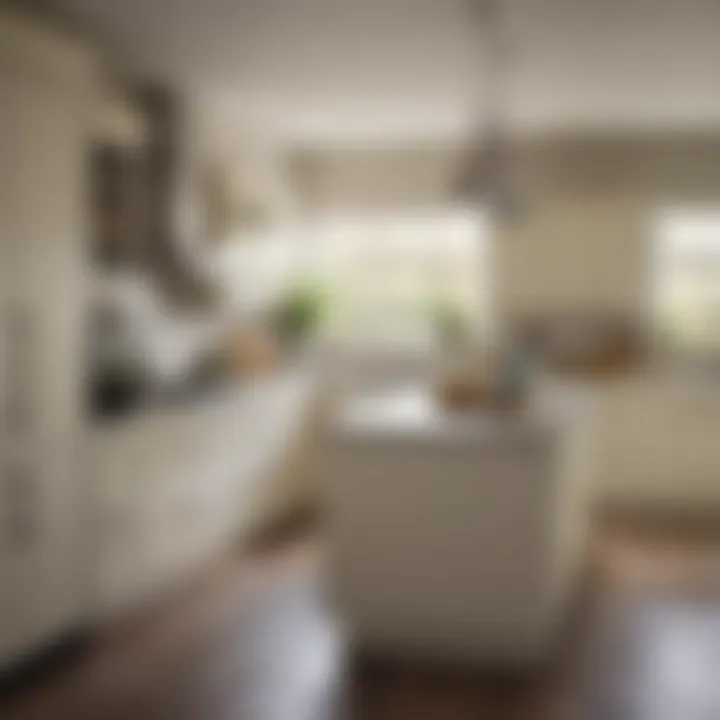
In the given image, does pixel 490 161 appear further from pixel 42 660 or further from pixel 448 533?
pixel 42 660

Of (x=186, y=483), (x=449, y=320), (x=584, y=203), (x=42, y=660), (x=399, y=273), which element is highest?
(x=584, y=203)

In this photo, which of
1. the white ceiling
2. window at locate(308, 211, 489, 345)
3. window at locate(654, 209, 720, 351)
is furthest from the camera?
window at locate(308, 211, 489, 345)

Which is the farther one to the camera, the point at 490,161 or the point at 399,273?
the point at 399,273

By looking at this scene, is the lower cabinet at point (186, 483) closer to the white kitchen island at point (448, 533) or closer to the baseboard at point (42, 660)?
the baseboard at point (42, 660)

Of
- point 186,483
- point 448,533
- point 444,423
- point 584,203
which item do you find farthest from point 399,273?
point 448,533

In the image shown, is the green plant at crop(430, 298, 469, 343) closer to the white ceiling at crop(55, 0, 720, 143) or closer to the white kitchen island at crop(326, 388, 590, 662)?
the white ceiling at crop(55, 0, 720, 143)

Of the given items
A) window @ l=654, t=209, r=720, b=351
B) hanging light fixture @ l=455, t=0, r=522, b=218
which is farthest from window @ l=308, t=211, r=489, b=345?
hanging light fixture @ l=455, t=0, r=522, b=218

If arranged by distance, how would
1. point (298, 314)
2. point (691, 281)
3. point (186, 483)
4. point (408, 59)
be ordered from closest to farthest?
point (408, 59) → point (186, 483) → point (691, 281) → point (298, 314)

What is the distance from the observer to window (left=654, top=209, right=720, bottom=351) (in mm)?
7105

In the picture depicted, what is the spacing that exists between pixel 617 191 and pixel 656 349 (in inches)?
41.4

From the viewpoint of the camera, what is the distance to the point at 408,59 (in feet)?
15.7

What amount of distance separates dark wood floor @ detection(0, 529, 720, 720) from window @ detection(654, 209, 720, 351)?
2.37 meters

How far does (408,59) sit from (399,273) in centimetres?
302

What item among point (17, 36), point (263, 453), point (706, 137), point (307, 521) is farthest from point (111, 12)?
point (706, 137)
